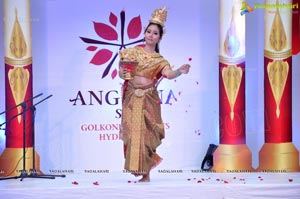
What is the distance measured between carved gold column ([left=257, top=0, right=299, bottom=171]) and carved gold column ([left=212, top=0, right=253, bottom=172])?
29 cm

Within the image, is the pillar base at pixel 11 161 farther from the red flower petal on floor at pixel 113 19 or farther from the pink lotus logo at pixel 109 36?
the red flower petal on floor at pixel 113 19

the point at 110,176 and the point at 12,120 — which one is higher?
the point at 12,120

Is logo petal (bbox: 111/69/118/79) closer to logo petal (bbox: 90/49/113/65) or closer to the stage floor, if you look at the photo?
logo petal (bbox: 90/49/113/65)

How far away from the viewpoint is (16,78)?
230 inches

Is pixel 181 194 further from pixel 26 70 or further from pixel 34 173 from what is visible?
pixel 26 70

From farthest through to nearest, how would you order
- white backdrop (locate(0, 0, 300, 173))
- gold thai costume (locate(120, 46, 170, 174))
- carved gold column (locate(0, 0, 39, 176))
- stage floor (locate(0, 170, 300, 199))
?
white backdrop (locate(0, 0, 300, 173)) → carved gold column (locate(0, 0, 39, 176)) → gold thai costume (locate(120, 46, 170, 174)) → stage floor (locate(0, 170, 300, 199))

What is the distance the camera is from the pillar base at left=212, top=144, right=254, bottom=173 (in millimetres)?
5984

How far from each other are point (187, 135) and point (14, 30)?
89.8 inches

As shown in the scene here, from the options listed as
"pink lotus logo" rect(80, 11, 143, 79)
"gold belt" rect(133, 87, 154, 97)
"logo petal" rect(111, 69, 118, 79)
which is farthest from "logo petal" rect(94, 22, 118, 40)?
"gold belt" rect(133, 87, 154, 97)

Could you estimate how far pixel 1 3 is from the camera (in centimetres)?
583

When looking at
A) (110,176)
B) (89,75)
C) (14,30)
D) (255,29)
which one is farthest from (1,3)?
(255,29)

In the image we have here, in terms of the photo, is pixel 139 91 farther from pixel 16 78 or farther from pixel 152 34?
pixel 16 78

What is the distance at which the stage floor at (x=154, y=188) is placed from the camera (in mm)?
4719

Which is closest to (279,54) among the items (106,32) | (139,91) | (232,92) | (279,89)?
(279,89)
